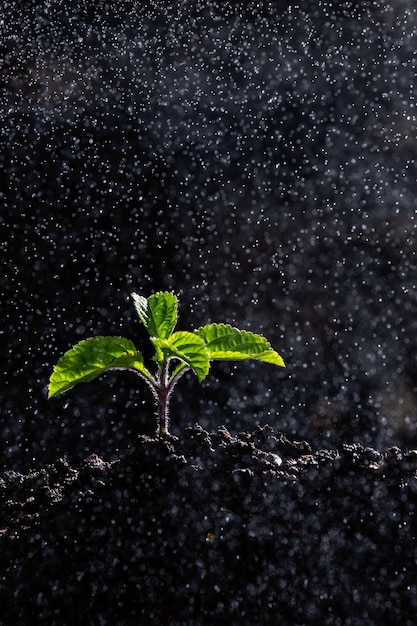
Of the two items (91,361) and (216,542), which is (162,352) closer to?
(91,361)

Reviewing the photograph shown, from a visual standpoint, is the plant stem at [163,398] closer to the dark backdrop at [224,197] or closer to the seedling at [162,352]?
the seedling at [162,352]

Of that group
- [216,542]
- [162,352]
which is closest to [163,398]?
[162,352]

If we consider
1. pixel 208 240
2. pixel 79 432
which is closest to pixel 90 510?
pixel 79 432

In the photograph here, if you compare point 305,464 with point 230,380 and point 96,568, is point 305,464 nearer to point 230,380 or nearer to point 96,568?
point 96,568

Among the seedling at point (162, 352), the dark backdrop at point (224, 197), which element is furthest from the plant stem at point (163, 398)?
the dark backdrop at point (224, 197)

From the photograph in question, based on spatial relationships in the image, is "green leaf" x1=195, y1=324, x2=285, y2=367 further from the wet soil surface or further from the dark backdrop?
the dark backdrop

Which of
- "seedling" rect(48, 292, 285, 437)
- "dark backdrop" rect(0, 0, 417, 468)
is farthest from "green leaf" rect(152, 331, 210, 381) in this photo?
"dark backdrop" rect(0, 0, 417, 468)

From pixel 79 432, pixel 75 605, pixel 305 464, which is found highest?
pixel 79 432
